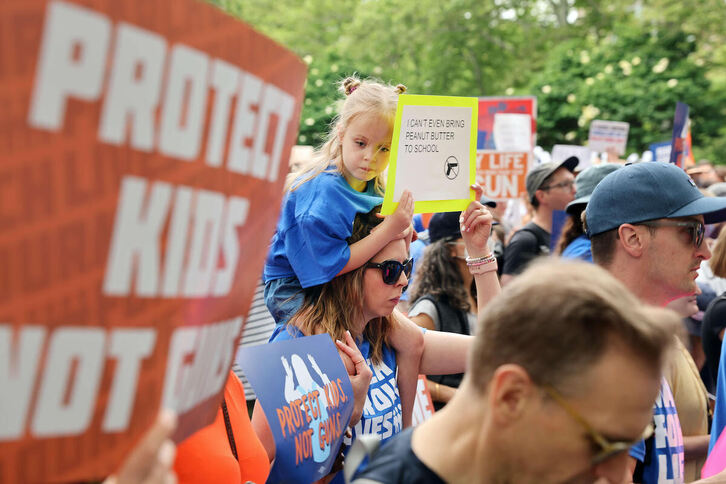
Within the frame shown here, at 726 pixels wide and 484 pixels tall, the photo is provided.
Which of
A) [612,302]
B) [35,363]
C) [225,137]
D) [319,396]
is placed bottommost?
A: [319,396]

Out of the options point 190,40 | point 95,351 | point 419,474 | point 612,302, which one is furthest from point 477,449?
point 190,40

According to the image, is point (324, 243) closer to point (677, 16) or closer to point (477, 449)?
point (477, 449)

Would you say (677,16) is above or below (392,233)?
above

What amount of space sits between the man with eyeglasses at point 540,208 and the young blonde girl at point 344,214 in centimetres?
292

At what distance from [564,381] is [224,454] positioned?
1183 millimetres

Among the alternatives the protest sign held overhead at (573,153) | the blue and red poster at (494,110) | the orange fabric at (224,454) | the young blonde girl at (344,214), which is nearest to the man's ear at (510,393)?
the orange fabric at (224,454)

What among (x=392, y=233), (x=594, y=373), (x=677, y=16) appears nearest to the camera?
(x=594, y=373)

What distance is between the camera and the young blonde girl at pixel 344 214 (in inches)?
116

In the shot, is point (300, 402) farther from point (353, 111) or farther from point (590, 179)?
point (590, 179)

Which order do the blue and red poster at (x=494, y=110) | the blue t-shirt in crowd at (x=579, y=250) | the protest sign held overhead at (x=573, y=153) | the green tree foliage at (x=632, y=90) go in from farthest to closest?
the green tree foliage at (x=632, y=90)
the protest sign held overhead at (x=573, y=153)
the blue and red poster at (x=494, y=110)
the blue t-shirt in crowd at (x=579, y=250)

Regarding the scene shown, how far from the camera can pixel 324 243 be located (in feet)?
9.71

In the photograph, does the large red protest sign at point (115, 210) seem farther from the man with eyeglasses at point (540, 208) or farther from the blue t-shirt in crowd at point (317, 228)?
the man with eyeglasses at point (540, 208)

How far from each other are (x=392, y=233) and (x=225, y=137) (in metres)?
1.63

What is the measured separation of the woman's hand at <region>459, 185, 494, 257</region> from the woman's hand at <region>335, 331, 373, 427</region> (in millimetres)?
745
